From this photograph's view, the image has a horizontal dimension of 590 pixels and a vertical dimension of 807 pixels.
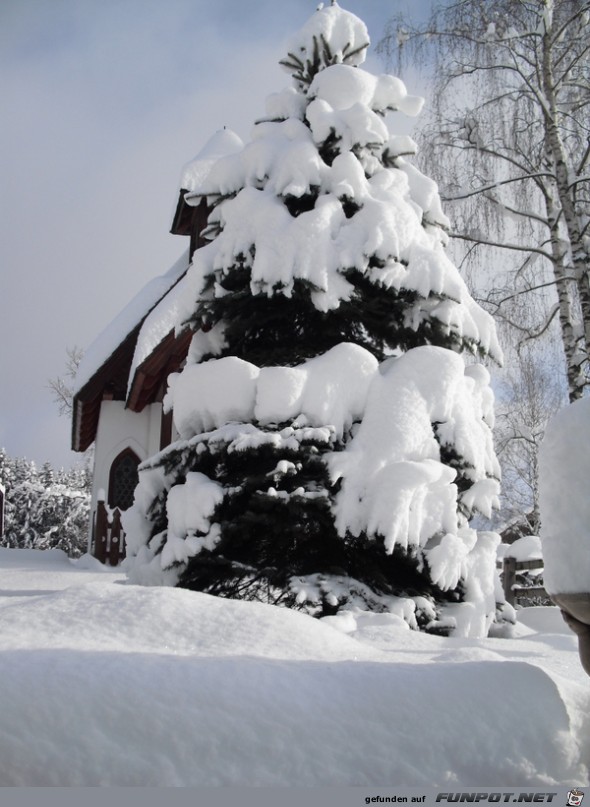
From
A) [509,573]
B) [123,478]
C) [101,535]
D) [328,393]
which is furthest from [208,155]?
[328,393]

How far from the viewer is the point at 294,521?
5.29m

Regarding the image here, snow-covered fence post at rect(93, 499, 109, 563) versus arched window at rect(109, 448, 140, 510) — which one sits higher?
arched window at rect(109, 448, 140, 510)

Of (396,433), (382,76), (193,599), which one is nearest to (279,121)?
(382,76)

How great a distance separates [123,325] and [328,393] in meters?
9.25

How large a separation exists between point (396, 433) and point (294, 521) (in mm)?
930

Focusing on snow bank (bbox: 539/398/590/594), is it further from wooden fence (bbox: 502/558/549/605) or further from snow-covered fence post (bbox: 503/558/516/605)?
snow-covered fence post (bbox: 503/558/516/605)

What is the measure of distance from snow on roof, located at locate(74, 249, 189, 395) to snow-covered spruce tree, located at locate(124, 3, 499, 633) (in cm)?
737

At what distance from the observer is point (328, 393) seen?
18.2ft

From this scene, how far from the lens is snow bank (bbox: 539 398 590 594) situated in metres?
2.47

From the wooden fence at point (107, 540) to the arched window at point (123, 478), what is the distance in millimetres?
1790

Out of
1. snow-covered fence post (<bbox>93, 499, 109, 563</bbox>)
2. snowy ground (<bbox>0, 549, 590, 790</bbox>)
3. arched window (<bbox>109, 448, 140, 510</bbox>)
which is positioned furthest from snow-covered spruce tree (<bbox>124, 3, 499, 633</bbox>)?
arched window (<bbox>109, 448, 140, 510</bbox>)

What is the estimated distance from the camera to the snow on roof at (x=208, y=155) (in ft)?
49.0

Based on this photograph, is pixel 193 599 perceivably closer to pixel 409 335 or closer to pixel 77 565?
pixel 409 335

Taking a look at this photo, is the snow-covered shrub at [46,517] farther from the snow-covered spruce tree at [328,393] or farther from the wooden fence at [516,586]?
the snow-covered spruce tree at [328,393]
